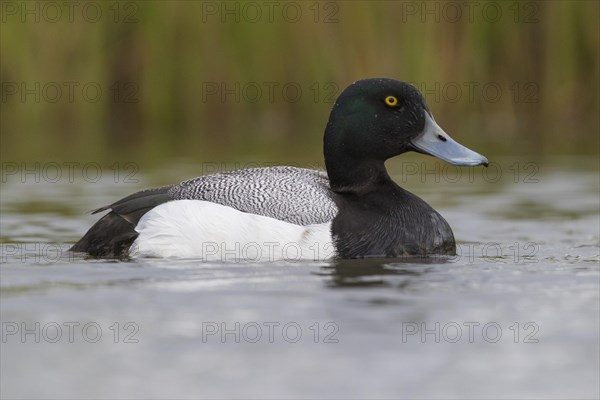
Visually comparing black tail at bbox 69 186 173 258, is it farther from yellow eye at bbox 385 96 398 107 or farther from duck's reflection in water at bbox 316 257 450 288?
yellow eye at bbox 385 96 398 107

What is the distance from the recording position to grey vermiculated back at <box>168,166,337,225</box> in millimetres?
7375

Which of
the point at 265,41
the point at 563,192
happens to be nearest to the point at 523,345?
the point at 563,192

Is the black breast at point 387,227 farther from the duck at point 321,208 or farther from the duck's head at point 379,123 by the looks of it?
the duck's head at point 379,123

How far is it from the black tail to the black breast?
1131 millimetres

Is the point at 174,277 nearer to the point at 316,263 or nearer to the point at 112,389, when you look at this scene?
the point at 316,263

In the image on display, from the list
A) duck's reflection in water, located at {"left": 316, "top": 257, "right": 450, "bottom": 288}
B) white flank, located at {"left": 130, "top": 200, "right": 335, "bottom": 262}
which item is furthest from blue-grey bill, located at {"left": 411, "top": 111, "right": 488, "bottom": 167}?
white flank, located at {"left": 130, "top": 200, "right": 335, "bottom": 262}

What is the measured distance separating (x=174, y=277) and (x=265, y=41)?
27.8 ft

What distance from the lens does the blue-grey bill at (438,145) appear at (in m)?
7.89

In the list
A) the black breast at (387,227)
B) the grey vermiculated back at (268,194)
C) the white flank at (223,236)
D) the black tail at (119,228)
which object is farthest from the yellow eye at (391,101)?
the black tail at (119,228)

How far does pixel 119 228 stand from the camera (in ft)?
24.7

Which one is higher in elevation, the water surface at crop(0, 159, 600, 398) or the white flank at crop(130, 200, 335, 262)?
the white flank at crop(130, 200, 335, 262)

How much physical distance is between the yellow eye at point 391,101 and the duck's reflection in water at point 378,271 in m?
1.09

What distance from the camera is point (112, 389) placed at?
454 cm

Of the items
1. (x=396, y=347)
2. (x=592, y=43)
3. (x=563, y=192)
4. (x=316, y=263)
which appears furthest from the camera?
(x=592, y=43)
